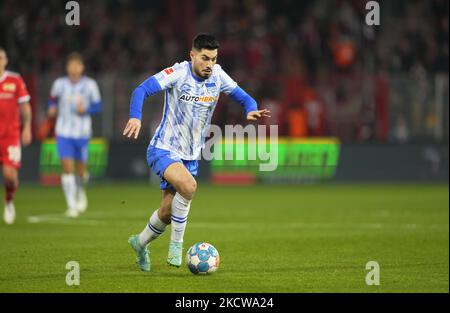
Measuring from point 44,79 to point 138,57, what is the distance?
367cm

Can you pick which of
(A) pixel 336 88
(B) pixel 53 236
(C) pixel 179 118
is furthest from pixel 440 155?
→ (C) pixel 179 118

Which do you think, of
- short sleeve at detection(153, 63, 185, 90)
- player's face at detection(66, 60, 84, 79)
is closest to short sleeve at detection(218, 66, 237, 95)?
short sleeve at detection(153, 63, 185, 90)

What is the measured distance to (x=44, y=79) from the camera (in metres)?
22.5

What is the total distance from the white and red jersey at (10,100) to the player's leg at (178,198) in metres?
5.20

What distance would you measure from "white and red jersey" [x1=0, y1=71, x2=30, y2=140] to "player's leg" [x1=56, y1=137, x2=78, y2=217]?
82.8 inches

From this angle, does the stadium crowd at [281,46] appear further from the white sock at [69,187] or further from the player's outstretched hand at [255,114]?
the player's outstretched hand at [255,114]

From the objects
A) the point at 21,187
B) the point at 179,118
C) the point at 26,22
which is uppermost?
the point at 26,22

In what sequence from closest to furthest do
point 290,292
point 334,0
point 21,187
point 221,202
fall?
point 290,292
point 221,202
point 21,187
point 334,0

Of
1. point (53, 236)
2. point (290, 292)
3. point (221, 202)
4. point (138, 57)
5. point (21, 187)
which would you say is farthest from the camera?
point (138, 57)

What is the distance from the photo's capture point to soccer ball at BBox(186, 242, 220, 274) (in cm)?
843

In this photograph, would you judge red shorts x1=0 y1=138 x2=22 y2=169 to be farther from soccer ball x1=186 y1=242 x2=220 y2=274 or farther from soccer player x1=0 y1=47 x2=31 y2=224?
soccer ball x1=186 y1=242 x2=220 y2=274

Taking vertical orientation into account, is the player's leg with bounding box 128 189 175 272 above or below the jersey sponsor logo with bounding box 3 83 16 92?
below

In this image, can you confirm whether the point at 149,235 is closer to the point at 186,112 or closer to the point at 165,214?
the point at 165,214

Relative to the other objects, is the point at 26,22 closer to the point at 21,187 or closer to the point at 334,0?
the point at 21,187
